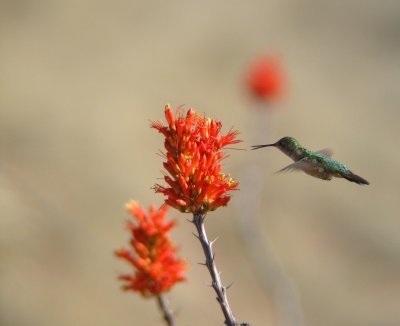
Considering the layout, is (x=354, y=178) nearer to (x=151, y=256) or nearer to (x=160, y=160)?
(x=151, y=256)

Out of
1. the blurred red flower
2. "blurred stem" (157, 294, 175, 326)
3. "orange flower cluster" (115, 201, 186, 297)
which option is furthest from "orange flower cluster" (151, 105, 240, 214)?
the blurred red flower

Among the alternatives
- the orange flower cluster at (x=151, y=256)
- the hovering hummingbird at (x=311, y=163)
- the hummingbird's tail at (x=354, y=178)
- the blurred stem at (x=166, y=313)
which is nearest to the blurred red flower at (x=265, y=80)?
the hovering hummingbird at (x=311, y=163)

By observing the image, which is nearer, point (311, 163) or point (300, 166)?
point (300, 166)

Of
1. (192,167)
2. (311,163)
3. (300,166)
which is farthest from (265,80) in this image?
(192,167)

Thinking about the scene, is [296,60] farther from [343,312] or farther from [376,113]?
[343,312]

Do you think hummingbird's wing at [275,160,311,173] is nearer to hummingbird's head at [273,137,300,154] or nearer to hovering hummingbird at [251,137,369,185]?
hovering hummingbird at [251,137,369,185]

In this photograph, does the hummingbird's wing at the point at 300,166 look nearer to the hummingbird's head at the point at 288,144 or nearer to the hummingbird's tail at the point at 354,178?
the hummingbird's head at the point at 288,144

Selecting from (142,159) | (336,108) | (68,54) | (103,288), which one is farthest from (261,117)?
(336,108)
